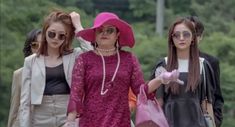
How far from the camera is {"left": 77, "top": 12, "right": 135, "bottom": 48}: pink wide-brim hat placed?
5.35m

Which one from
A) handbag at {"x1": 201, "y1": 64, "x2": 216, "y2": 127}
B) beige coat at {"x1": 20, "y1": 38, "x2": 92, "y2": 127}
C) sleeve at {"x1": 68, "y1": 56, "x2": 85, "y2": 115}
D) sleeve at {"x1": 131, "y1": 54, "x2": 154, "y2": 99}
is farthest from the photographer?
handbag at {"x1": 201, "y1": 64, "x2": 216, "y2": 127}

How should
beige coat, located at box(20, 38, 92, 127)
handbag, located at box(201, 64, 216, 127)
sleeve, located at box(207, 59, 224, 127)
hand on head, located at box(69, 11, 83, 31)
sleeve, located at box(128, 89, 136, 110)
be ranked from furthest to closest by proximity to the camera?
sleeve, located at box(207, 59, 224, 127)
handbag, located at box(201, 64, 216, 127)
hand on head, located at box(69, 11, 83, 31)
beige coat, located at box(20, 38, 92, 127)
sleeve, located at box(128, 89, 136, 110)

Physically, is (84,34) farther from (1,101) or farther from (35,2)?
(35,2)

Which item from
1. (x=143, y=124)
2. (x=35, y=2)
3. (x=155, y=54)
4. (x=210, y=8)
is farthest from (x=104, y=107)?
(x=210, y=8)

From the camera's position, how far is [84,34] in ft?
17.9

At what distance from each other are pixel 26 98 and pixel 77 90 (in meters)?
0.65

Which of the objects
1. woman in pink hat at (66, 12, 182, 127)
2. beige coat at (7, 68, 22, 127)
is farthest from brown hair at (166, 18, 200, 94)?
beige coat at (7, 68, 22, 127)

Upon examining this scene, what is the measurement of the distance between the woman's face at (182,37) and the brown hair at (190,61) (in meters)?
0.03

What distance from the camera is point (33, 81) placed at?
18.7 ft

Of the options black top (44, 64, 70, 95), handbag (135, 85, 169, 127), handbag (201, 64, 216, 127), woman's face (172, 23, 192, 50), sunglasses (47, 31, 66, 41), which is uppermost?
sunglasses (47, 31, 66, 41)

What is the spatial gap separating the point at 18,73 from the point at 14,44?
1961cm

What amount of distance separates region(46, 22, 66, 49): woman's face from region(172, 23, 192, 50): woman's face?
2.86 ft

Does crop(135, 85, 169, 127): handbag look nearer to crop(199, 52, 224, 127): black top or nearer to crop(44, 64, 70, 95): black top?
crop(44, 64, 70, 95): black top

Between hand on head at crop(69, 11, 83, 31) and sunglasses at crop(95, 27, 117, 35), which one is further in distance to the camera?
hand on head at crop(69, 11, 83, 31)
